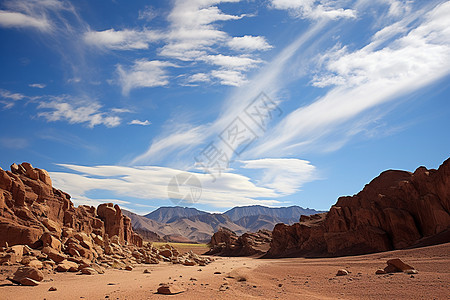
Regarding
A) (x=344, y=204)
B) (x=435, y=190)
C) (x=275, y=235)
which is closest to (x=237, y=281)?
(x=435, y=190)

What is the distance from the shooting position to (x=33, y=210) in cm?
2547

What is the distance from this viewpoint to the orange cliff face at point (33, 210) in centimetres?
2169

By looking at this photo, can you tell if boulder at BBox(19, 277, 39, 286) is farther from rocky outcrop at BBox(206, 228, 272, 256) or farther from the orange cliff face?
rocky outcrop at BBox(206, 228, 272, 256)

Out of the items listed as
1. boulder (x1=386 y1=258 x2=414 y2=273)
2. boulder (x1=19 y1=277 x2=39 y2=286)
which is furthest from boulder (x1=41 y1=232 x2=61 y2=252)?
boulder (x1=386 y1=258 x2=414 y2=273)

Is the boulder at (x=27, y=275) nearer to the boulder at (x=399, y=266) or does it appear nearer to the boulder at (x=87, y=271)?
the boulder at (x=87, y=271)

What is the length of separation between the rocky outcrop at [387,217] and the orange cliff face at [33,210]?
35612mm

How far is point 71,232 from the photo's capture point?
26641 mm

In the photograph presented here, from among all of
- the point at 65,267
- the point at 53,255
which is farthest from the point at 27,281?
the point at 53,255

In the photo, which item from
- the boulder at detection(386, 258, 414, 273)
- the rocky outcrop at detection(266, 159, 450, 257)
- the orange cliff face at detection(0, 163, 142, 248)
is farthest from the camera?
the rocky outcrop at detection(266, 159, 450, 257)

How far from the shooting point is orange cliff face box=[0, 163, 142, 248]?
21.7 m

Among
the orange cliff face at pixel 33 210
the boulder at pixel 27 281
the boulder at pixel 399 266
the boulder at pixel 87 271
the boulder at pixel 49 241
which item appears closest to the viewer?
the boulder at pixel 27 281

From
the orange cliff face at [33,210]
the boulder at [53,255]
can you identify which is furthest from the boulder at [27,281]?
the orange cliff face at [33,210]

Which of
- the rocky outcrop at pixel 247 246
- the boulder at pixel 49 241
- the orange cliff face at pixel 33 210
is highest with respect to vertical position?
the orange cliff face at pixel 33 210

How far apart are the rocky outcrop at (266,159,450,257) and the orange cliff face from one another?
117ft
